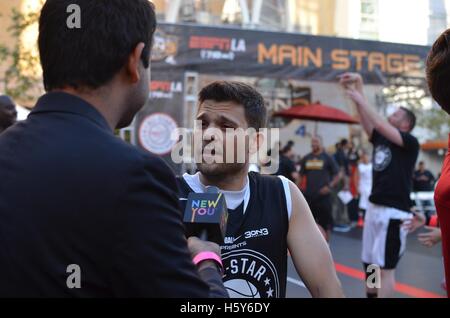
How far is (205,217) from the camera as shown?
1.65 meters

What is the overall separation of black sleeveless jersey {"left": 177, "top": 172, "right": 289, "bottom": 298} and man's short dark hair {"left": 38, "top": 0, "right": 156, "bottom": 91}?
3.05ft

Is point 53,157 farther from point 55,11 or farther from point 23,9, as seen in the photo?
point 23,9

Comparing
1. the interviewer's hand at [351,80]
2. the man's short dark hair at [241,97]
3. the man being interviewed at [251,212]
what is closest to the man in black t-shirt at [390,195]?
the interviewer's hand at [351,80]

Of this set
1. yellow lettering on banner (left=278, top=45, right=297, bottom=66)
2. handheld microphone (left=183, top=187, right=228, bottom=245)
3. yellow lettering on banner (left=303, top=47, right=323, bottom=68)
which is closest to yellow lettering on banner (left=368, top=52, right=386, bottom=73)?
yellow lettering on banner (left=303, top=47, right=323, bottom=68)

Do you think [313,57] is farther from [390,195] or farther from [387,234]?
[387,234]

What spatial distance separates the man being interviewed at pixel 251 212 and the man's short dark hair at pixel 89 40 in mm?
774

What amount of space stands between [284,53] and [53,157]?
10.2 m

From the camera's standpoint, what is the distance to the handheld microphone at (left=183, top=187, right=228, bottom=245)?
5.41ft

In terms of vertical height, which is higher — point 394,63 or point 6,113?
point 394,63

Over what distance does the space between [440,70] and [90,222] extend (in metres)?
1.48

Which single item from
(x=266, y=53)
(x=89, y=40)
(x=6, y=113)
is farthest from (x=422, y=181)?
(x=89, y=40)

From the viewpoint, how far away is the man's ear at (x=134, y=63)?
4.55 ft

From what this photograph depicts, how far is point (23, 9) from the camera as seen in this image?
10.3 meters
